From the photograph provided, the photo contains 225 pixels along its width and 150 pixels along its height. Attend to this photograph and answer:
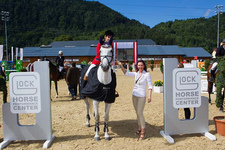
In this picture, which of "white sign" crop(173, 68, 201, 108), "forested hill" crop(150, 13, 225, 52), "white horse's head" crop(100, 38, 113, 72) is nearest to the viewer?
"white horse's head" crop(100, 38, 113, 72)

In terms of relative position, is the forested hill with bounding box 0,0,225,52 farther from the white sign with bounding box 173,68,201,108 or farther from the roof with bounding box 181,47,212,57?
the white sign with bounding box 173,68,201,108

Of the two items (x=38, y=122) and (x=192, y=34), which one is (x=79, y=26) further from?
(x=38, y=122)

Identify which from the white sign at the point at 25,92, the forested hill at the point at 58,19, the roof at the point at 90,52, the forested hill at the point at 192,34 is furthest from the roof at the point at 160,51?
the forested hill at the point at 58,19

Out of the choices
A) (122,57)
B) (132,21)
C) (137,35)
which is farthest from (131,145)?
(132,21)

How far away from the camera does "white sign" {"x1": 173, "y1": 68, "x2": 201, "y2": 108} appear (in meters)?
4.32

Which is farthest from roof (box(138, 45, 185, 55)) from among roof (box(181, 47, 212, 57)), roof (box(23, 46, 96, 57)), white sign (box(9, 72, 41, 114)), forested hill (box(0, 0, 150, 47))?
forested hill (box(0, 0, 150, 47))

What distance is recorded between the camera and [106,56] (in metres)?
4.03

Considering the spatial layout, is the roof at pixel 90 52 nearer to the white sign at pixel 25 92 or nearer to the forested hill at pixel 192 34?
the forested hill at pixel 192 34

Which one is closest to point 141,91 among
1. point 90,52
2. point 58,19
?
point 90,52

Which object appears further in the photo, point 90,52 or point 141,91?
point 90,52

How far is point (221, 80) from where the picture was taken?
5.74 m

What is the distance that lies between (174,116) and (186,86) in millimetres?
725

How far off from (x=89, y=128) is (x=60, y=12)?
517 ft

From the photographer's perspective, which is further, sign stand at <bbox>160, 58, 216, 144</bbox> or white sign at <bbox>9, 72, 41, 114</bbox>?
sign stand at <bbox>160, 58, 216, 144</bbox>
